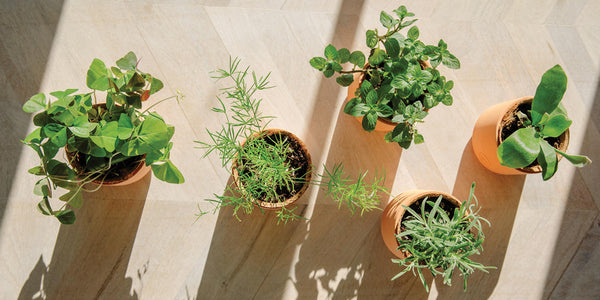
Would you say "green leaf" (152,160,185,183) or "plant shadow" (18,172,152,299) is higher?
"green leaf" (152,160,185,183)

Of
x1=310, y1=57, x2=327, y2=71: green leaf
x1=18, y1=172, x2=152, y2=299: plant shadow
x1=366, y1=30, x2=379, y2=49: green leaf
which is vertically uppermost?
x1=366, y1=30, x2=379, y2=49: green leaf

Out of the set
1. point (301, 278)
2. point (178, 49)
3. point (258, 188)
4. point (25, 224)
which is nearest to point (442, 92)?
point (258, 188)

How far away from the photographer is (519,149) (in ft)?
3.74

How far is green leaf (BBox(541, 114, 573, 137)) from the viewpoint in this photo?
115cm

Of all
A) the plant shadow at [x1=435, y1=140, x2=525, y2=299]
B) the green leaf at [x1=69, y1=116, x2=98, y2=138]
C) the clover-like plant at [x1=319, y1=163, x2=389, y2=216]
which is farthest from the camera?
the plant shadow at [x1=435, y1=140, x2=525, y2=299]

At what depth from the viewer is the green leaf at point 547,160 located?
3.80ft

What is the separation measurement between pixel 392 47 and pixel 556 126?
0.56 m

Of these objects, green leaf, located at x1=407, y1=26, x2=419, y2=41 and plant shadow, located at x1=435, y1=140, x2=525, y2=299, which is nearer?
green leaf, located at x1=407, y1=26, x2=419, y2=41

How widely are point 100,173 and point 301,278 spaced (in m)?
0.77

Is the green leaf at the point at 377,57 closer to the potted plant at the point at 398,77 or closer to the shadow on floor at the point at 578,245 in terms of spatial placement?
the potted plant at the point at 398,77

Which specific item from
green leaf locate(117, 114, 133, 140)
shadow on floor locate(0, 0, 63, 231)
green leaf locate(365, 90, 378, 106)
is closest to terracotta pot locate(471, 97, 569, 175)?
green leaf locate(365, 90, 378, 106)

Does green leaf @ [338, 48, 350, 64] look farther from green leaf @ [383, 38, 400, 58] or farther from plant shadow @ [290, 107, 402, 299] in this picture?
plant shadow @ [290, 107, 402, 299]

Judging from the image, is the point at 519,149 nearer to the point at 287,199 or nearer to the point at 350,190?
the point at 350,190

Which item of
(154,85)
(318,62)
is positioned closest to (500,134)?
(318,62)
